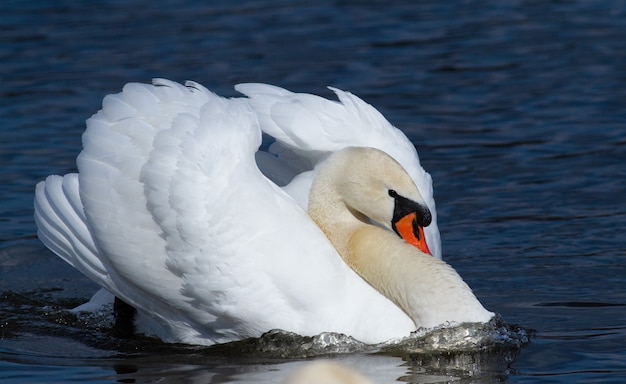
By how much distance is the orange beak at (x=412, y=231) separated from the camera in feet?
23.3

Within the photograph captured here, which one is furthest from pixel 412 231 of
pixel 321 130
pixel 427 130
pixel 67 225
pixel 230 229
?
pixel 427 130

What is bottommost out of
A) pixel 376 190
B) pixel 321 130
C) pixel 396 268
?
pixel 396 268

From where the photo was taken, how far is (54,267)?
29.1 ft

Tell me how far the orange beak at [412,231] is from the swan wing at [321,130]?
370 millimetres

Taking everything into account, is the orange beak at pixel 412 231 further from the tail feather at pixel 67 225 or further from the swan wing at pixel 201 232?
the tail feather at pixel 67 225

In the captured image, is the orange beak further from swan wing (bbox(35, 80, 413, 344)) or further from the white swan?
swan wing (bbox(35, 80, 413, 344))

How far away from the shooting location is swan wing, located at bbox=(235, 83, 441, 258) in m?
7.41

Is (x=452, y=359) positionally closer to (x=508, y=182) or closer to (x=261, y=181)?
(x=261, y=181)

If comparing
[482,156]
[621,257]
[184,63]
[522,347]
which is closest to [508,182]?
[482,156]

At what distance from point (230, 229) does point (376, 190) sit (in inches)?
32.5

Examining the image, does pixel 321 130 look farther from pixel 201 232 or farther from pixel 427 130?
pixel 427 130

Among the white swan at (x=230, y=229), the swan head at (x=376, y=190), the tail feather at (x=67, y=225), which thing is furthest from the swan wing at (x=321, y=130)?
the tail feather at (x=67, y=225)

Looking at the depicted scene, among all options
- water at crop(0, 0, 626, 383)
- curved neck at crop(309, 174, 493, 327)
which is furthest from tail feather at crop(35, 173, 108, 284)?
curved neck at crop(309, 174, 493, 327)

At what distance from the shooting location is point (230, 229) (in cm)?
674
